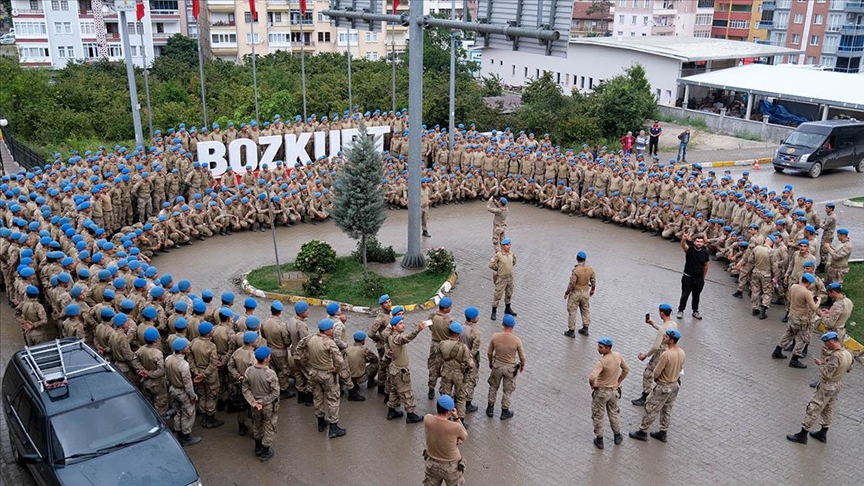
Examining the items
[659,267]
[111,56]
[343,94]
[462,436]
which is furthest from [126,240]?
[111,56]

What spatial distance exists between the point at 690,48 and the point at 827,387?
42801mm

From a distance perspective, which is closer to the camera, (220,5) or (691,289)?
(691,289)

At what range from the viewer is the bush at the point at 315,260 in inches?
633

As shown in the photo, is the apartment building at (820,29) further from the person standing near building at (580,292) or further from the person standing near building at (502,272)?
the person standing near building at (580,292)

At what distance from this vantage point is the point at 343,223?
1529 centimetres

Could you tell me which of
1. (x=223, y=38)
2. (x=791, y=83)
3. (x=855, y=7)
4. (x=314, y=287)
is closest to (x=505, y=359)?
(x=314, y=287)

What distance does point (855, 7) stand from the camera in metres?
73.4

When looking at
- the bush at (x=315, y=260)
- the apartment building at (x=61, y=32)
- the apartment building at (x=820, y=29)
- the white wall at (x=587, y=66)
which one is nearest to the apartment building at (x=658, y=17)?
→ the apartment building at (x=820, y=29)

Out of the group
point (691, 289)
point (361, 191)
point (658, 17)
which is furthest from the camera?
point (658, 17)

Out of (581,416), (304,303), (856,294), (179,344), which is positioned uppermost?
(304,303)

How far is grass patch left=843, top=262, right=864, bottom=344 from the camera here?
13797 mm

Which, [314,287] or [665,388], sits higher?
[665,388]

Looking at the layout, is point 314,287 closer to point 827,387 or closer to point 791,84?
point 827,387

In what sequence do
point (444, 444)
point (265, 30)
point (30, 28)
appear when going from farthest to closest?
point (265, 30), point (30, 28), point (444, 444)
